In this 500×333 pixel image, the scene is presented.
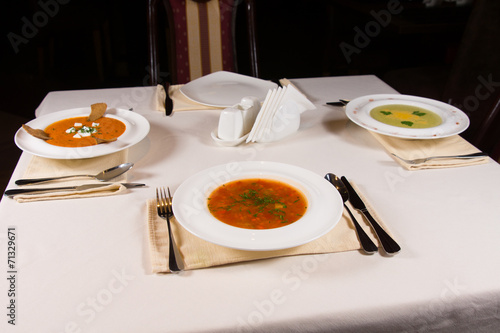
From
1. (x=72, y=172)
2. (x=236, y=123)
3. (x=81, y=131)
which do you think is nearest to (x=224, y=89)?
(x=236, y=123)

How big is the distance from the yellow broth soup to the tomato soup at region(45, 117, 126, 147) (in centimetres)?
73

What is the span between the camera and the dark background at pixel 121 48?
3260mm

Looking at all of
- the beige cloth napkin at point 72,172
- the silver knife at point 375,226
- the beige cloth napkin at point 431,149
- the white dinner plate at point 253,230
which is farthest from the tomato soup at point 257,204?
the beige cloth napkin at point 431,149

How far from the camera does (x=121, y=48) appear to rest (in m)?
3.92

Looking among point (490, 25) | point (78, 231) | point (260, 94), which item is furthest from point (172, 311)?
point (490, 25)

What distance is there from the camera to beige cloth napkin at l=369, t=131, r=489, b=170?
1.06 m

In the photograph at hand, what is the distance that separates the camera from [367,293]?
0.69 meters

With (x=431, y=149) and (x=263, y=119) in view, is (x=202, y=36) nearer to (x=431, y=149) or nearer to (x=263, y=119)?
(x=263, y=119)

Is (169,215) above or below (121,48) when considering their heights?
above

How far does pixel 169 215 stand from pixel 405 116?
0.77 meters

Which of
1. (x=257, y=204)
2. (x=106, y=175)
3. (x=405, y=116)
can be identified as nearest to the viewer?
(x=257, y=204)

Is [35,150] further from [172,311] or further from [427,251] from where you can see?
[427,251]

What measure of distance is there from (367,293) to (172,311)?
31cm

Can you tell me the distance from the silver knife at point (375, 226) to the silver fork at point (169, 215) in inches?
14.4
